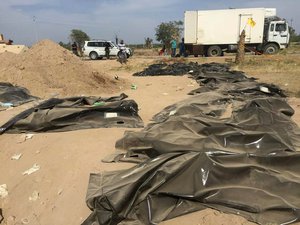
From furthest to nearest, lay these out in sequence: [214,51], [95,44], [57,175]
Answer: [95,44] < [214,51] < [57,175]

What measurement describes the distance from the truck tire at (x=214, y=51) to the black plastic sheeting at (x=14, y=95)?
15.8 meters

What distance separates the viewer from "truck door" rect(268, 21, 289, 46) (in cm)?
2122

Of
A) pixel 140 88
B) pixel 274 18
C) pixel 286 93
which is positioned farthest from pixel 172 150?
pixel 274 18

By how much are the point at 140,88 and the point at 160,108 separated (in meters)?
3.74

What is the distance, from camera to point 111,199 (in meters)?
3.00

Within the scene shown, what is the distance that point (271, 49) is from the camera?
2205 cm

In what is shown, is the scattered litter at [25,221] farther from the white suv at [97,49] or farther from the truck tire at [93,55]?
the truck tire at [93,55]

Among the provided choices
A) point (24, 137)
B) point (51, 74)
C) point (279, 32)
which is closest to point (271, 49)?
point (279, 32)

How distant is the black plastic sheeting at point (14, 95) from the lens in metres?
8.28

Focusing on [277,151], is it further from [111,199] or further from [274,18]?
[274,18]

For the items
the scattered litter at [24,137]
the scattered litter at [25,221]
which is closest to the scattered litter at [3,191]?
the scattered litter at [25,221]

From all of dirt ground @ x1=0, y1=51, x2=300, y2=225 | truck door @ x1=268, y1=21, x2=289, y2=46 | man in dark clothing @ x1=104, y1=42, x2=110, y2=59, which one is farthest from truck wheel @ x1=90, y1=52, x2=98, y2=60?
dirt ground @ x1=0, y1=51, x2=300, y2=225

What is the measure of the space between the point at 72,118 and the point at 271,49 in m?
19.7

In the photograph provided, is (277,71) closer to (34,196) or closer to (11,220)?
(34,196)
